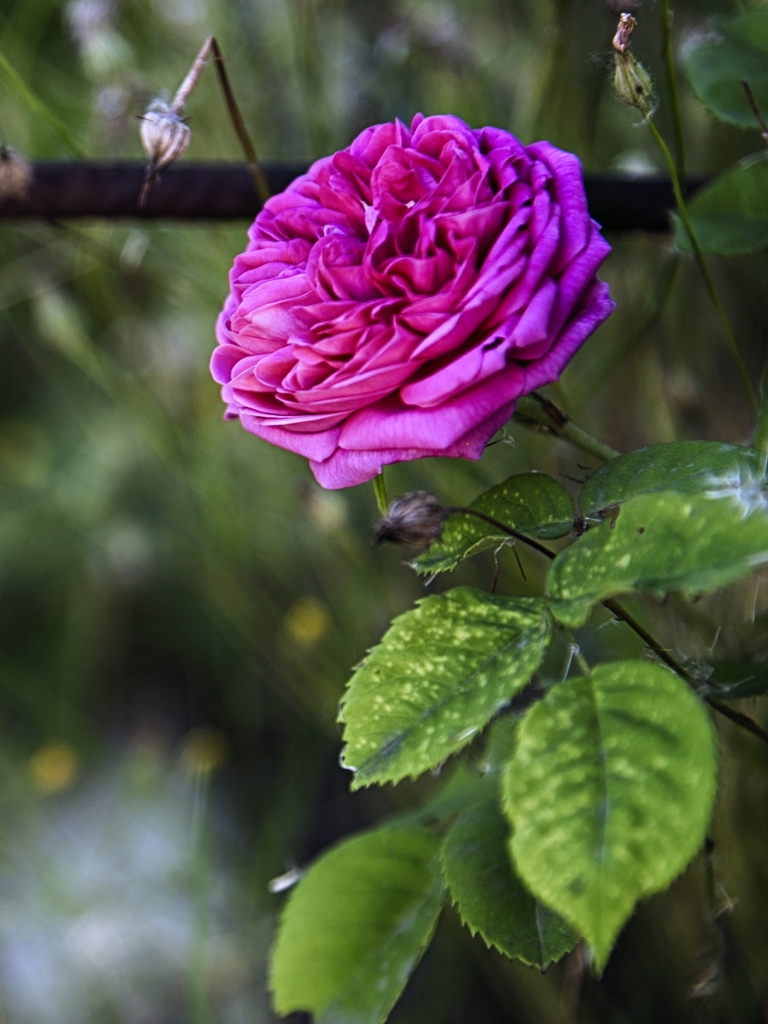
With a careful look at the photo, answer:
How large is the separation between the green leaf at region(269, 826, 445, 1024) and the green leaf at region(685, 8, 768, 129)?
33cm

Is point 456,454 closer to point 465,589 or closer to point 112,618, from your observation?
point 465,589

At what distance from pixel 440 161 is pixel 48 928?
92 centimetres

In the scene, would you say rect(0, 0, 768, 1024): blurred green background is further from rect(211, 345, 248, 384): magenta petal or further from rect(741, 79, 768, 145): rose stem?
rect(211, 345, 248, 384): magenta petal

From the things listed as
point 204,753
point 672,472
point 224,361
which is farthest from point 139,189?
point 204,753

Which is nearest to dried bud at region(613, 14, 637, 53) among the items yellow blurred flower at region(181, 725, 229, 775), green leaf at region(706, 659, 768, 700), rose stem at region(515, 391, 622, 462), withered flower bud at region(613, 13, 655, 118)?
withered flower bud at region(613, 13, 655, 118)

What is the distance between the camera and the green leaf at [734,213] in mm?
353

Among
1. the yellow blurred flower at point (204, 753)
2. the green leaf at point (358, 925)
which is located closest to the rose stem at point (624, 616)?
the green leaf at point (358, 925)

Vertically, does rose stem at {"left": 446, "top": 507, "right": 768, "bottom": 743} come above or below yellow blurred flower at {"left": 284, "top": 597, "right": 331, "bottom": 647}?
above

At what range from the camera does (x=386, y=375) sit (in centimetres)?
23

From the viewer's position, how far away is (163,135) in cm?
36

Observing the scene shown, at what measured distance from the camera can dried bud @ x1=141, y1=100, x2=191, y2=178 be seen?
36 centimetres

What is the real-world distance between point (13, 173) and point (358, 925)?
1.31 feet

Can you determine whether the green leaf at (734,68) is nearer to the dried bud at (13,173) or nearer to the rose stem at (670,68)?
the rose stem at (670,68)

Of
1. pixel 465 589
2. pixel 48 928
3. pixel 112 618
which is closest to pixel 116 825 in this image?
pixel 48 928
